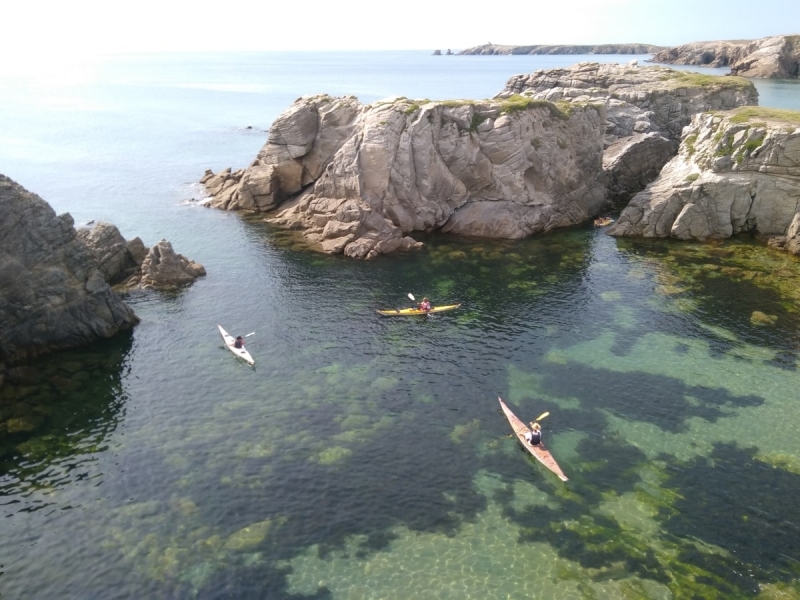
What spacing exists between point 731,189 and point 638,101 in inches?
1756

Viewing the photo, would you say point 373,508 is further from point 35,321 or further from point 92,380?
point 35,321

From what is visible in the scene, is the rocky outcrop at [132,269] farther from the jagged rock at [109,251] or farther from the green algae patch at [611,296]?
the green algae patch at [611,296]

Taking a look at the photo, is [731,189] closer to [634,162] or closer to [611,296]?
[634,162]

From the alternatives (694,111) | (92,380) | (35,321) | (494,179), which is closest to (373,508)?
(92,380)

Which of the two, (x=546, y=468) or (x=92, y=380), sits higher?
(x=92, y=380)

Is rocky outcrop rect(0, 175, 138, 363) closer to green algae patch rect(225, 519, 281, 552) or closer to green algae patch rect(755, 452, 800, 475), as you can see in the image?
green algae patch rect(225, 519, 281, 552)

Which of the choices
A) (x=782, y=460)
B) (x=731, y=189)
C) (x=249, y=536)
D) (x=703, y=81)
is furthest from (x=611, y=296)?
(x=703, y=81)

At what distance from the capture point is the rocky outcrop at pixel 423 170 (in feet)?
254

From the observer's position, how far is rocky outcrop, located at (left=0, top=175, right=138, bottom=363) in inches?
1953

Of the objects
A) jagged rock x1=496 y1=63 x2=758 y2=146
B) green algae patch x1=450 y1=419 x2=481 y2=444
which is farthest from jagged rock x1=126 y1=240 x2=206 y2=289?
jagged rock x1=496 y1=63 x2=758 y2=146

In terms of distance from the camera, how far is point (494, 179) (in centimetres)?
8156

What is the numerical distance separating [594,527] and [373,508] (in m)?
12.5

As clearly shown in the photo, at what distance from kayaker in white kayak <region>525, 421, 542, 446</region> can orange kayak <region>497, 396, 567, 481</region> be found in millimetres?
232

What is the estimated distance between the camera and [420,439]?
4103 cm
